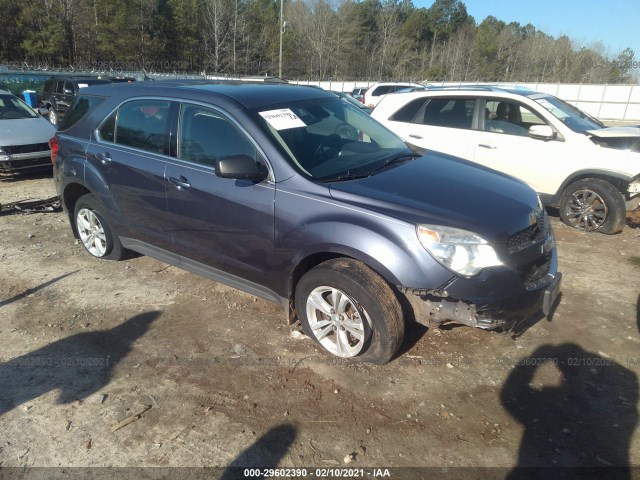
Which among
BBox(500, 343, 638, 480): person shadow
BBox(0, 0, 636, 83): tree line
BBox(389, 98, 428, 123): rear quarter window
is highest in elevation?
BBox(0, 0, 636, 83): tree line

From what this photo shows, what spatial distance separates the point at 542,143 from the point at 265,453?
549 centimetres

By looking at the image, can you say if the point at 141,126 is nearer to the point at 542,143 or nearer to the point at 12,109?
the point at 542,143

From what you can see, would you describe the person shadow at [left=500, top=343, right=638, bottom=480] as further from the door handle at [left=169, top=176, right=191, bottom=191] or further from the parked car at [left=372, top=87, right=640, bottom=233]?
the parked car at [left=372, top=87, right=640, bottom=233]

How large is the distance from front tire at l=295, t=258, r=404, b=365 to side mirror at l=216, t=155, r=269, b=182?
0.80m

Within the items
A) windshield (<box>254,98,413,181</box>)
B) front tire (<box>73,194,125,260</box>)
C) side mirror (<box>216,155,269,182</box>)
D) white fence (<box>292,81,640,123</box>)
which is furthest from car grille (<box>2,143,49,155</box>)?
white fence (<box>292,81,640,123</box>)

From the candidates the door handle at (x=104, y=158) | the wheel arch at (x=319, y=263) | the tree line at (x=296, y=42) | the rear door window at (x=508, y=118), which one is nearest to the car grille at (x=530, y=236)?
the wheel arch at (x=319, y=263)

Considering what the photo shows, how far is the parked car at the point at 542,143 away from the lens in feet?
19.2

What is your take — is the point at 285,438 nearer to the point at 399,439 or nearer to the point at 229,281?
the point at 399,439

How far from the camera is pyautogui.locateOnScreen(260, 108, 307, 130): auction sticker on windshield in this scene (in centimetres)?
354

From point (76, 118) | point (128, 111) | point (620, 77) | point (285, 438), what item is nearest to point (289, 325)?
point (285, 438)

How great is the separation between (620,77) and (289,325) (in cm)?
7253

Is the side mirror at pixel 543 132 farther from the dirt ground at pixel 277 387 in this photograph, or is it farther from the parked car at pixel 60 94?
the parked car at pixel 60 94

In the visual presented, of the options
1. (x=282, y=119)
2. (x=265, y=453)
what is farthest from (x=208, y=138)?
(x=265, y=453)

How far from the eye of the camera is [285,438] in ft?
8.71
